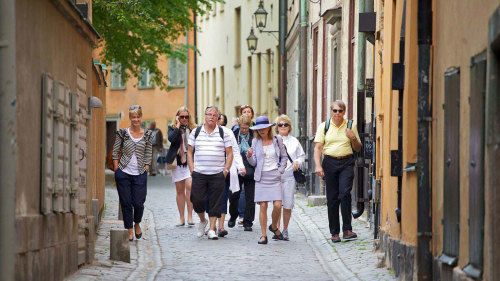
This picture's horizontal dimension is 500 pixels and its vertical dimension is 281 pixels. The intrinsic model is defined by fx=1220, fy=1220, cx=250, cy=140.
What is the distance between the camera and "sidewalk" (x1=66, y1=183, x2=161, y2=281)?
1151cm

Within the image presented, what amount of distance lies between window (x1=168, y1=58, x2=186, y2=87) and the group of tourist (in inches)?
1554

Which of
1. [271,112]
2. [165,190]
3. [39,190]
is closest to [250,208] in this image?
[39,190]

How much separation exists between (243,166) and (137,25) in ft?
44.5

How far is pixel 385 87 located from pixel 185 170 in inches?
193

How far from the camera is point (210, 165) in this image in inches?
619

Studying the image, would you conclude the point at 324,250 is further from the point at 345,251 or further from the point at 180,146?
the point at 180,146

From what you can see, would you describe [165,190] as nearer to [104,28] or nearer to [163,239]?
[104,28]

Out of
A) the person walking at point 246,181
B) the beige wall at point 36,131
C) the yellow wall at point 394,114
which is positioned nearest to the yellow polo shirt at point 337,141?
the yellow wall at point 394,114

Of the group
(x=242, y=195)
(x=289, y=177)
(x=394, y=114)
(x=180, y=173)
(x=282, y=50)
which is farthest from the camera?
(x=282, y=50)

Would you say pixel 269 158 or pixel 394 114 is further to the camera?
pixel 269 158

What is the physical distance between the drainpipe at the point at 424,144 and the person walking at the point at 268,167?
527 centimetres

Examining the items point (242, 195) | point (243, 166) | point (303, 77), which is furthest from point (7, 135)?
point (303, 77)

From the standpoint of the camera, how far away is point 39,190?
9320mm

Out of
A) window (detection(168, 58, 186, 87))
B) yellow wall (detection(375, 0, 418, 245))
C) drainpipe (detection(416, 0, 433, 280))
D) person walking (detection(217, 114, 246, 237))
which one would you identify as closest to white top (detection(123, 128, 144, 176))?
person walking (detection(217, 114, 246, 237))
